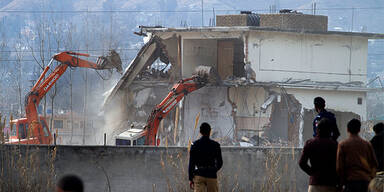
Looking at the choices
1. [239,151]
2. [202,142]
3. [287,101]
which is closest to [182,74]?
[287,101]

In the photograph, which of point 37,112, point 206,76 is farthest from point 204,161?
point 206,76

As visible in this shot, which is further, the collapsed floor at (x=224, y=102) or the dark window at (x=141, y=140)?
the collapsed floor at (x=224, y=102)

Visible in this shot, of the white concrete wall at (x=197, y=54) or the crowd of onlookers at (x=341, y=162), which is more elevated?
the white concrete wall at (x=197, y=54)

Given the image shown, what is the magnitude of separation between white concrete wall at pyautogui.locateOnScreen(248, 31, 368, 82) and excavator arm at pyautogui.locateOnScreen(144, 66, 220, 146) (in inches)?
154

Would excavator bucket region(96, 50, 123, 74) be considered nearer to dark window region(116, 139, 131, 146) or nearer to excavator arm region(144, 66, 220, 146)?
excavator arm region(144, 66, 220, 146)

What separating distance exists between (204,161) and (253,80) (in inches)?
707

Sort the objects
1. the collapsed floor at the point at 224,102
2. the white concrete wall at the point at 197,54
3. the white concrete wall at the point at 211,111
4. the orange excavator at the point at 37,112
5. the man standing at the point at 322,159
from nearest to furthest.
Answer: the man standing at the point at 322,159
the orange excavator at the point at 37,112
the collapsed floor at the point at 224,102
the white concrete wall at the point at 211,111
the white concrete wall at the point at 197,54

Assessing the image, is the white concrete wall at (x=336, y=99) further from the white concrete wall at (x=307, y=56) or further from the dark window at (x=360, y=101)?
the white concrete wall at (x=307, y=56)

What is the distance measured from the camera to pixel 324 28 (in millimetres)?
28891

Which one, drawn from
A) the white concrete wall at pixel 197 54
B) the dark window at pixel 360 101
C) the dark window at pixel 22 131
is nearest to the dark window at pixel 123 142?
the dark window at pixel 22 131

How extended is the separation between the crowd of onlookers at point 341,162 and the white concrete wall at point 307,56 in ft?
60.7

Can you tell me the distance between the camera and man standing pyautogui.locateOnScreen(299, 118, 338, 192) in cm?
692

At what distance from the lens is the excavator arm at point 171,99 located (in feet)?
60.2

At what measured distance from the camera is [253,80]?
83.1ft
